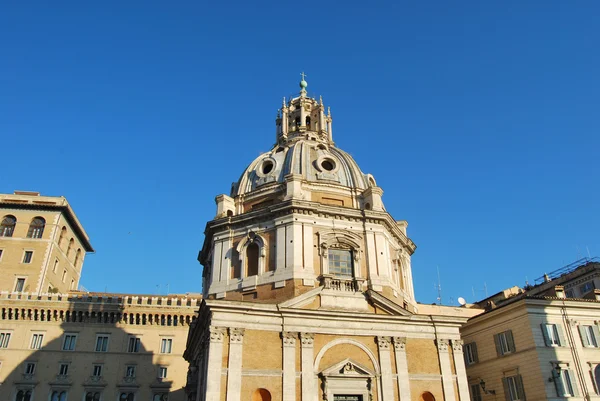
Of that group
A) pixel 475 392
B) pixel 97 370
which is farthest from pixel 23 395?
pixel 475 392

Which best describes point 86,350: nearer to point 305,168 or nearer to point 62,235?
point 62,235

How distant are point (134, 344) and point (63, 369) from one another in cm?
635

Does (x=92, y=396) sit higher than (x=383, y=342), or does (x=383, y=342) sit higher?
(x=383, y=342)

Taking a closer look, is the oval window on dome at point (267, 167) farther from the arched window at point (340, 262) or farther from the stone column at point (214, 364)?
the stone column at point (214, 364)

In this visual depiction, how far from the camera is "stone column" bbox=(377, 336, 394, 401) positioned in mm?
26391

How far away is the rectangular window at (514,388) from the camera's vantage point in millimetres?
30844

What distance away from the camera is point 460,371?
28.0 m

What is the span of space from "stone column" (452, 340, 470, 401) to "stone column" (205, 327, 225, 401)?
12.9 m

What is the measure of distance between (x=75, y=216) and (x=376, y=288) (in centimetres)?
4256

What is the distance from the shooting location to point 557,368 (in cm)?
3003

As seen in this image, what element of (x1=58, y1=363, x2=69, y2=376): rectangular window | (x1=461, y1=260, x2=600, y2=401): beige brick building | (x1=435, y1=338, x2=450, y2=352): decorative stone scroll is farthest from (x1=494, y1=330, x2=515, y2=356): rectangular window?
(x1=58, y1=363, x2=69, y2=376): rectangular window

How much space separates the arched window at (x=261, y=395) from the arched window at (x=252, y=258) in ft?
26.4

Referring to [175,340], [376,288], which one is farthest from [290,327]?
[175,340]

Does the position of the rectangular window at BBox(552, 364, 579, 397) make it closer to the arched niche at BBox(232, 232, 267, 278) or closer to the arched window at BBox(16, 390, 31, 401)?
the arched niche at BBox(232, 232, 267, 278)
